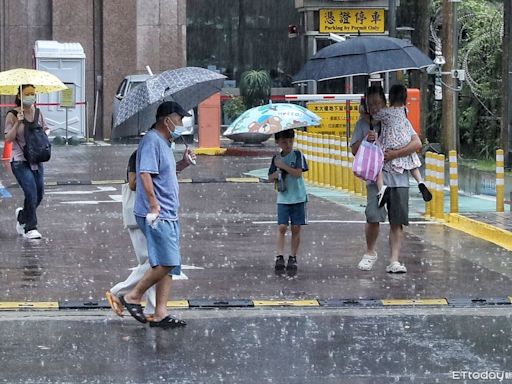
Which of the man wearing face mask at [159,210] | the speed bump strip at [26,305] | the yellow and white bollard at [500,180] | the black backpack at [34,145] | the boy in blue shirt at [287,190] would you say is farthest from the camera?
the yellow and white bollard at [500,180]

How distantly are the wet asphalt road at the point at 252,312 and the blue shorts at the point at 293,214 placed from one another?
0.52 m

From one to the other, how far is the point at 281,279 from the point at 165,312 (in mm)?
2609

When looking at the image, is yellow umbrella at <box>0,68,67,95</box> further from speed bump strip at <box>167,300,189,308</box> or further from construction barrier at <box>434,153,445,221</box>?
construction barrier at <box>434,153,445,221</box>

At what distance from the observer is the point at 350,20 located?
39750 mm

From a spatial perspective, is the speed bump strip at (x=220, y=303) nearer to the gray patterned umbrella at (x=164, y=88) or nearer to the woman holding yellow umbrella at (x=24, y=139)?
the gray patterned umbrella at (x=164, y=88)

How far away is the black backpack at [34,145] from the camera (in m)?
15.0

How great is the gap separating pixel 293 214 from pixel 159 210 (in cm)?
330

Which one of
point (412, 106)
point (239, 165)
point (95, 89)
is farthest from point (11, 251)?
point (95, 89)

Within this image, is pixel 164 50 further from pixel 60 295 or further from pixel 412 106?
pixel 60 295

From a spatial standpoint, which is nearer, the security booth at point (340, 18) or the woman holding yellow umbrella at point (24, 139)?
the woman holding yellow umbrella at point (24, 139)

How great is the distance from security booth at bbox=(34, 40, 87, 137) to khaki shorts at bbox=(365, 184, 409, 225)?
23162 millimetres

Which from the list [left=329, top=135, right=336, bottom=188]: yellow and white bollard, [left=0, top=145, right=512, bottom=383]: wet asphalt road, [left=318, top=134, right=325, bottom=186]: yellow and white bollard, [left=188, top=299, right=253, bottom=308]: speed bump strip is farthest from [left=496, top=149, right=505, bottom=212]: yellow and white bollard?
[left=188, top=299, right=253, bottom=308]: speed bump strip

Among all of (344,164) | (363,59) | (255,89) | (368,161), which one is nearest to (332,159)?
(344,164)

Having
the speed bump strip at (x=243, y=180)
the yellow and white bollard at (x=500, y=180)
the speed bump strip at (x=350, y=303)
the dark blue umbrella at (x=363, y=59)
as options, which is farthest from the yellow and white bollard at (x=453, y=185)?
the speed bump strip at (x=243, y=180)
